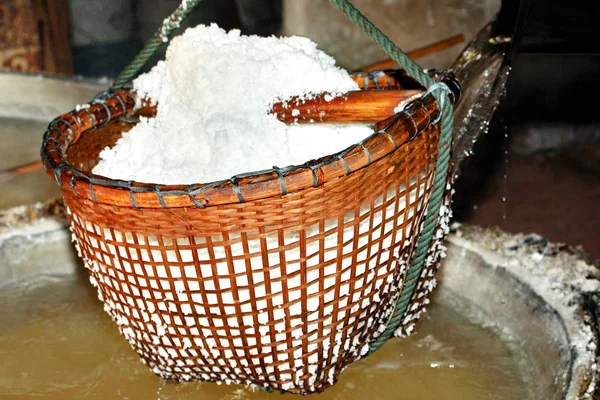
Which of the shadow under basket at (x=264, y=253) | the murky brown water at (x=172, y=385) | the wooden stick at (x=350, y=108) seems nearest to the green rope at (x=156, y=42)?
the shadow under basket at (x=264, y=253)

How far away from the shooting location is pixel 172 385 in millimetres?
1564

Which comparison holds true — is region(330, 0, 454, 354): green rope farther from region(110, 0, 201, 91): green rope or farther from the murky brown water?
region(110, 0, 201, 91): green rope

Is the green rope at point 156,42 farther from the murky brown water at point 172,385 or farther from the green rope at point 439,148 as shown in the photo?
the murky brown water at point 172,385

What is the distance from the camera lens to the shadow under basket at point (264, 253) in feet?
3.48

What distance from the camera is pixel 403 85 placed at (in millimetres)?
1567

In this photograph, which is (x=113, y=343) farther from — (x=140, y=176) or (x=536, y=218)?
(x=536, y=218)

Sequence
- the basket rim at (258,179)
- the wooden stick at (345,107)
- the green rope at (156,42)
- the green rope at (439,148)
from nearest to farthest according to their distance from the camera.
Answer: the basket rim at (258,179), the green rope at (439,148), the wooden stick at (345,107), the green rope at (156,42)

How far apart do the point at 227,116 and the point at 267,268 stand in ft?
1.11

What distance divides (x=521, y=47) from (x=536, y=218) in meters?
1.23

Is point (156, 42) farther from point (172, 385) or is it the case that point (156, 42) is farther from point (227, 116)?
point (172, 385)

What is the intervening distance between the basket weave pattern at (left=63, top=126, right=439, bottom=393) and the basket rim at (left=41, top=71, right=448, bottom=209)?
1.1 inches

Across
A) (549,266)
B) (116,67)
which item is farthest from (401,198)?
(116,67)

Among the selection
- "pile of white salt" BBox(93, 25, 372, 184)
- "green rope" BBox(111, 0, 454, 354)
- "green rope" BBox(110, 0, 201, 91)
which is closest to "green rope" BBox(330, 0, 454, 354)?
"green rope" BBox(111, 0, 454, 354)

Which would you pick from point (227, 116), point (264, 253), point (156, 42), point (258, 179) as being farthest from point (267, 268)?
point (156, 42)
